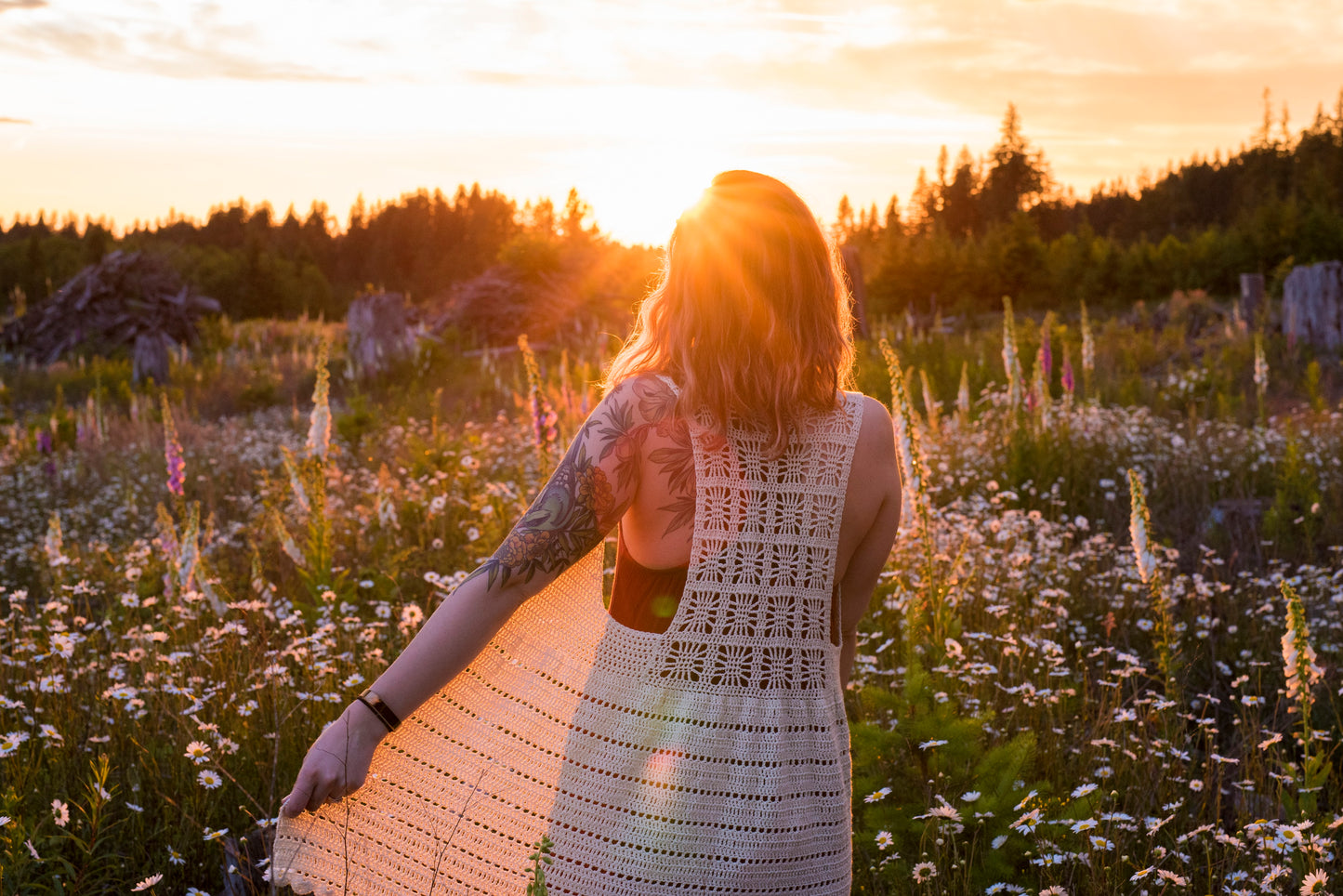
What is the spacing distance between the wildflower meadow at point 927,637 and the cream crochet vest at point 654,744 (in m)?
0.48

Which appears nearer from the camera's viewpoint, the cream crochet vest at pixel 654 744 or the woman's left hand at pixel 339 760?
the woman's left hand at pixel 339 760

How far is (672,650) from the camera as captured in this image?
1976 mm

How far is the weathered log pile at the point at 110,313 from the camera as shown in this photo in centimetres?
2116

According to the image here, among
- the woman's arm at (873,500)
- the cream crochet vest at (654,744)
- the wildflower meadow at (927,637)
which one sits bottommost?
the wildflower meadow at (927,637)

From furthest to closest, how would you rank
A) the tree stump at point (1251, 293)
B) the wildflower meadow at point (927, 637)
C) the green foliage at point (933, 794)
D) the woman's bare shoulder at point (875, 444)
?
the tree stump at point (1251, 293), the wildflower meadow at point (927, 637), the green foliage at point (933, 794), the woman's bare shoulder at point (875, 444)

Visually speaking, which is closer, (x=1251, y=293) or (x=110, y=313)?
(x=1251, y=293)

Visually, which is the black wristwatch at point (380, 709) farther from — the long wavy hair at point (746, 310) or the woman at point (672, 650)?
the long wavy hair at point (746, 310)

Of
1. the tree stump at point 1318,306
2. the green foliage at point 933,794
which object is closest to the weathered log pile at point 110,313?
the tree stump at point 1318,306

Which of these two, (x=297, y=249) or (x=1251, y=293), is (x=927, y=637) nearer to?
(x=1251, y=293)

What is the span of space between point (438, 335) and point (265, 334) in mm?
5714

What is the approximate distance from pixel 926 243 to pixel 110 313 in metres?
32.5

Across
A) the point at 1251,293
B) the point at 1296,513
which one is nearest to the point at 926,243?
the point at 1251,293

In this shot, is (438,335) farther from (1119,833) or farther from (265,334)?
(1119,833)

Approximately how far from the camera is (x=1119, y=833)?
306 cm
